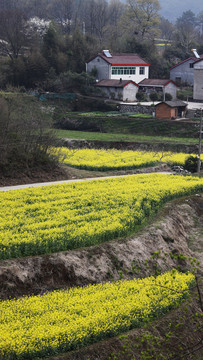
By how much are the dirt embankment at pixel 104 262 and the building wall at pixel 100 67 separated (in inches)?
2201

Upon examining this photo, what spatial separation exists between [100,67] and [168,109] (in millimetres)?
21948

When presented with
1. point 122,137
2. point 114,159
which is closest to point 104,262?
point 114,159

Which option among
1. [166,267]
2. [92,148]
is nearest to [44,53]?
[92,148]

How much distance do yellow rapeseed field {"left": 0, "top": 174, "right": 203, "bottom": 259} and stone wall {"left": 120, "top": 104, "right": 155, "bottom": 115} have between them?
34.4 m

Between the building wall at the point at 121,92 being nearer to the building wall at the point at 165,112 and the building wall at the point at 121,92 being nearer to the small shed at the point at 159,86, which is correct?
the small shed at the point at 159,86

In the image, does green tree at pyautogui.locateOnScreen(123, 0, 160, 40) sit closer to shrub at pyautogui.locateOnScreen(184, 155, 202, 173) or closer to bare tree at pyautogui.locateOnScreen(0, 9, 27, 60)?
bare tree at pyautogui.locateOnScreen(0, 9, 27, 60)

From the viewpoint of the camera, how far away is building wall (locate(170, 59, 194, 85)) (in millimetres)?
87000

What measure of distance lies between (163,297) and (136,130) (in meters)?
46.2

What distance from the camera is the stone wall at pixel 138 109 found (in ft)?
230

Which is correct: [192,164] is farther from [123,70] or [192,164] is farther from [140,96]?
[123,70]

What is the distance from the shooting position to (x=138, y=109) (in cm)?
7131

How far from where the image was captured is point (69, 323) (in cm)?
1594

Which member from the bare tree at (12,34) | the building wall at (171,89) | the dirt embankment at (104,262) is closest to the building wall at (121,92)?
the building wall at (171,89)

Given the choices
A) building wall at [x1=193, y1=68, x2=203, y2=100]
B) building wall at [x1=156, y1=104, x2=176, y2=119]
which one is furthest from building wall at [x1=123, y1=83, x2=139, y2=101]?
building wall at [x1=156, y1=104, x2=176, y2=119]
